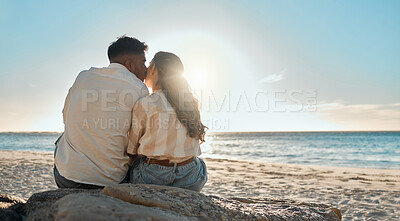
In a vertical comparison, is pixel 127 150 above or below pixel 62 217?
above

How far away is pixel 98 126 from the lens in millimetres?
2316

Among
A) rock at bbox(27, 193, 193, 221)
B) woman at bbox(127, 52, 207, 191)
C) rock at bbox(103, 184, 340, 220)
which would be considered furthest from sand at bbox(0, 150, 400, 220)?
rock at bbox(27, 193, 193, 221)

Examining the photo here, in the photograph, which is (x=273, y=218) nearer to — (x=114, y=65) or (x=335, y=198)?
(x=114, y=65)

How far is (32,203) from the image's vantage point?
195cm

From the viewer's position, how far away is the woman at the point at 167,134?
2.34m

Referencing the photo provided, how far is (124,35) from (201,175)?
145 centimetres

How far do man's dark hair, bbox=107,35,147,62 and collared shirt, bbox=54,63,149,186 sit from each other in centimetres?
23

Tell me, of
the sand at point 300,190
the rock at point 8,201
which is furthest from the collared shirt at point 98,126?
the sand at point 300,190

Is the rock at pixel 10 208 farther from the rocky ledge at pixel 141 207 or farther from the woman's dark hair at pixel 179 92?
the woman's dark hair at pixel 179 92

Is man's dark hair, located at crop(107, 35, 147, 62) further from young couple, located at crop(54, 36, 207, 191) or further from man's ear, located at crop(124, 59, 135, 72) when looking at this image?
young couple, located at crop(54, 36, 207, 191)

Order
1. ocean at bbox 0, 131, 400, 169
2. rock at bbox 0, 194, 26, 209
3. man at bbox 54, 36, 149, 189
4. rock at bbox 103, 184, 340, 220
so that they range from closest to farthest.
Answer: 1. rock at bbox 103, 184, 340, 220
2. rock at bbox 0, 194, 26, 209
3. man at bbox 54, 36, 149, 189
4. ocean at bbox 0, 131, 400, 169

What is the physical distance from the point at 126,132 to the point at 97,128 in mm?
237

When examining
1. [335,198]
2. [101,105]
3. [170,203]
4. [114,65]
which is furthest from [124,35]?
[335,198]

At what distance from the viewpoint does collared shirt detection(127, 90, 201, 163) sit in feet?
7.66
